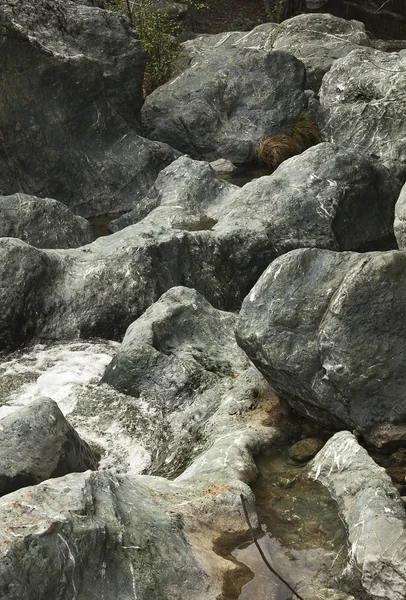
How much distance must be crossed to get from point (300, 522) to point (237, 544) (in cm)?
46

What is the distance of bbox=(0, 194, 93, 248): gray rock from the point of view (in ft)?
32.1

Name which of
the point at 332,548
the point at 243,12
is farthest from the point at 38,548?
the point at 243,12

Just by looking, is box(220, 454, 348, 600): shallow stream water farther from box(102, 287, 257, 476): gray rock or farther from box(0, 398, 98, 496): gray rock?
box(0, 398, 98, 496): gray rock

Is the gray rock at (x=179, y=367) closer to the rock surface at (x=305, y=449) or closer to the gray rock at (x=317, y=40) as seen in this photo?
the rock surface at (x=305, y=449)

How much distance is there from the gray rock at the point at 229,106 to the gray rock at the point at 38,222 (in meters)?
4.21

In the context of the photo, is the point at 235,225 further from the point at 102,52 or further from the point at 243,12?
the point at 243,12

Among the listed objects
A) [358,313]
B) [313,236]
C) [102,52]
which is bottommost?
[313,236]

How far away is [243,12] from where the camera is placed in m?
23.8

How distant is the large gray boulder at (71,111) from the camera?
11953 mm

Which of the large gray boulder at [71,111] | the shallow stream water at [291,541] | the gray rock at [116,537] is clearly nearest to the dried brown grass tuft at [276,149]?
the large gray boulder at [71,111]

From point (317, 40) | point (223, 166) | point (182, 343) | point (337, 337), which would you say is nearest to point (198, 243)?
point (182, 343)

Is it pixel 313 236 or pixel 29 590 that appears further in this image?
pixel 313 236

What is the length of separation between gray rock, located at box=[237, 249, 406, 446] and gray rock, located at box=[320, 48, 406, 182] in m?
5.98

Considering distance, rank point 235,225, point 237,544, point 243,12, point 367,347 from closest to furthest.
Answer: point 237,544
point 367,347
point 235,225
point 243,12
